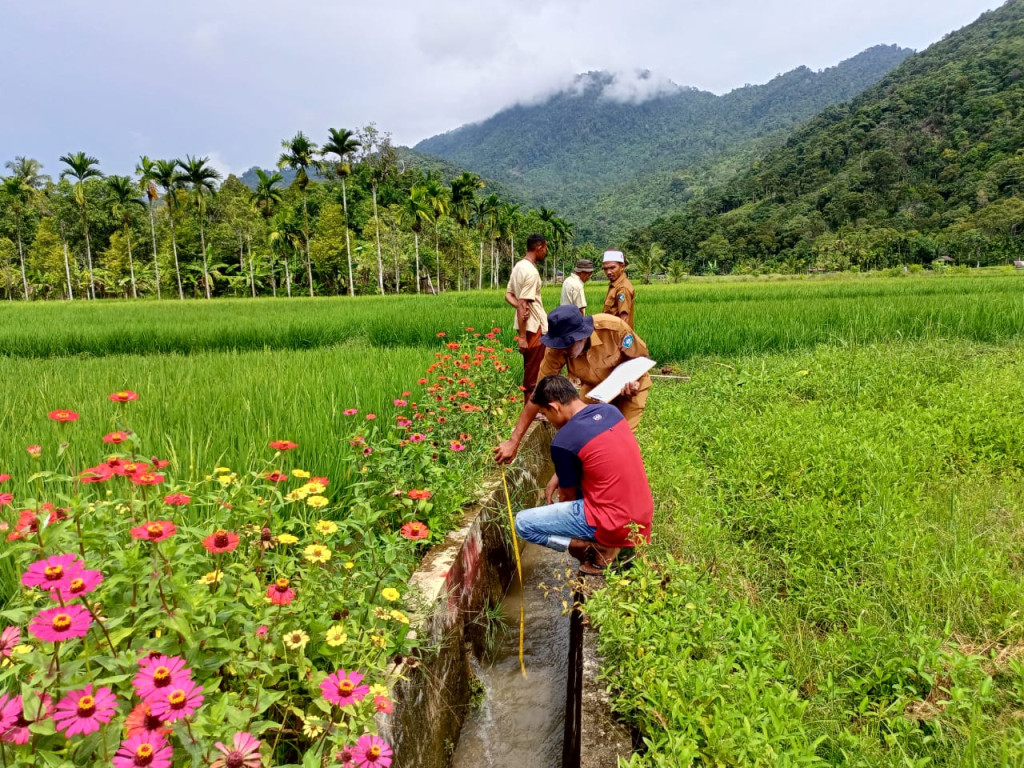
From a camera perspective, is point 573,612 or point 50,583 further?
point 573,612

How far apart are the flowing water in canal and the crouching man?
19.6 inches

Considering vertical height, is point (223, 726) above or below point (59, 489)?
below

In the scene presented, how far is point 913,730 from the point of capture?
1654 mm

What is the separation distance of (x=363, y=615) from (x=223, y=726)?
576mm

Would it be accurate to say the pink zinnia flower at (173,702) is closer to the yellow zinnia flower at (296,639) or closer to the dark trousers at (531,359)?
the yellow zinnia flower at (296,639)

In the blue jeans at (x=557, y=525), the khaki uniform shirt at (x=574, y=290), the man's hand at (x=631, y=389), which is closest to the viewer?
the blue jeans at (x=557, y=525)

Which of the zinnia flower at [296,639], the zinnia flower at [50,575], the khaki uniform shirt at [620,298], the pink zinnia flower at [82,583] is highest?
the khaki uniform shirt at [620,298]

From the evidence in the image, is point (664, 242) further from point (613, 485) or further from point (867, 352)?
point (613, 485)

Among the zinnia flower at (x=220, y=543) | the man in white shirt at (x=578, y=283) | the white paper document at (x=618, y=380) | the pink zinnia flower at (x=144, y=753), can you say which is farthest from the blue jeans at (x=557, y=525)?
the man in white shirt at (x=578, y=283)

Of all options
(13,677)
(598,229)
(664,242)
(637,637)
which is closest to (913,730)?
(637,637)

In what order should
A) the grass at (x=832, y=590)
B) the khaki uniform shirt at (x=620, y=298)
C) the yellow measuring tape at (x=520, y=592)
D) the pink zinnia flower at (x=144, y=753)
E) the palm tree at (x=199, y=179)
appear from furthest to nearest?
the palm tree at (x=199, y=179), the khaki uniform shirt at (x=620, y=298), the yellow measuring tape at (x=520, y=592), the grass at (x=832, y=590), the pink zinnia flower at (x=144, y=753)

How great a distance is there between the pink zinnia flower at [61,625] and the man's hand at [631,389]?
301 centimetres

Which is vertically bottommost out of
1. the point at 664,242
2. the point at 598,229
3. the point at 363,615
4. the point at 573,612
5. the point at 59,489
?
the point at 573,612

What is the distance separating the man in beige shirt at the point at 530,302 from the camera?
17.1 ft
